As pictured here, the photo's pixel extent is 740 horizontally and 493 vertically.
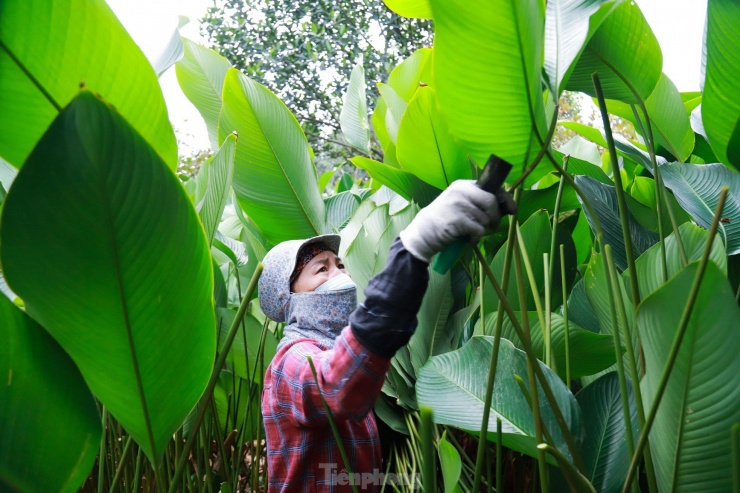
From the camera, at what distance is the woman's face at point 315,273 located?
110cm

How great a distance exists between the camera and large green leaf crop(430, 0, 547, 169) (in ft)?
1.61

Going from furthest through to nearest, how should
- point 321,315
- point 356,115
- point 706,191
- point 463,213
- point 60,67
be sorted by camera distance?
1. point 356,115
2. point 321,315
3. point 706,191
4. point 463,213
5. point 60,67

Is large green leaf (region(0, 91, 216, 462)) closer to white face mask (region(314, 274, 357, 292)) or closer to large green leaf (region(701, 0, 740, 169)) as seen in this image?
large green leaf (region(701, 0, 740, 169))

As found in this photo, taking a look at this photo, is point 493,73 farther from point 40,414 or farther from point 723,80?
point 40,414

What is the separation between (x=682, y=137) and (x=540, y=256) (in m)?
0.24

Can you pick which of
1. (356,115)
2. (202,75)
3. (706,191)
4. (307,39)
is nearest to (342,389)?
(706,191)

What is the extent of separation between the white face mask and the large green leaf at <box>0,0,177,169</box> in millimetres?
568

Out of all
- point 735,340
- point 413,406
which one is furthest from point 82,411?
point 413,406

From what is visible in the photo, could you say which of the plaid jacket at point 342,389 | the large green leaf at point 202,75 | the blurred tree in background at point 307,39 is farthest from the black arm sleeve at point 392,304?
the blurred tree in background at point 307,39

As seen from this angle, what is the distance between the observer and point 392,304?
70 cm

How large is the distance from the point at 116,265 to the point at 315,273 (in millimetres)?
676

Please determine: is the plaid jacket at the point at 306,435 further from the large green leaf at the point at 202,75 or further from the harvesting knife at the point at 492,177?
the large green leaf at the point at 202,75

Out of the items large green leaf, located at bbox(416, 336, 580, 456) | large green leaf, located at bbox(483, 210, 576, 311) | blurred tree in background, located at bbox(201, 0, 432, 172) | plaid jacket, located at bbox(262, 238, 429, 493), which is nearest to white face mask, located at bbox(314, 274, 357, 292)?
plaid jacket, located at bbox(262, 238, 429, 493)

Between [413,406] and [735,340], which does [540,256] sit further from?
[735,340]
